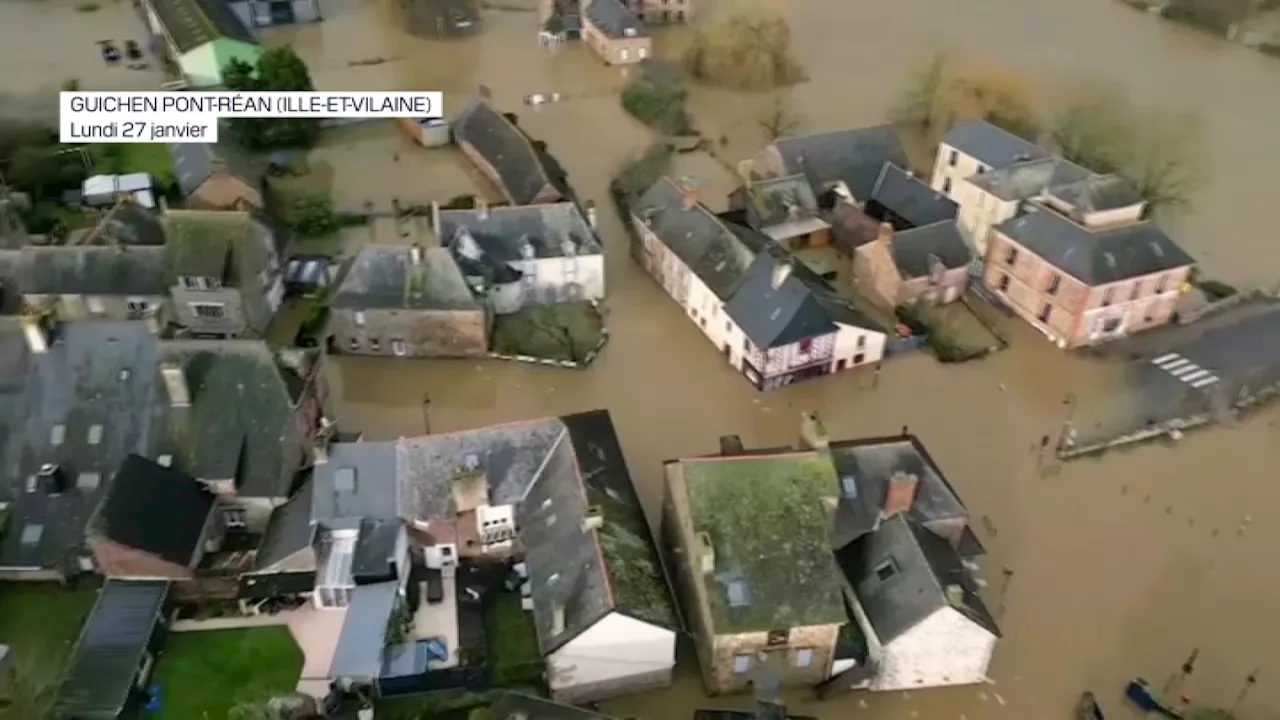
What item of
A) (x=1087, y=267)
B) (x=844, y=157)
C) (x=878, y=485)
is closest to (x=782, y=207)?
(x=844, y=157)

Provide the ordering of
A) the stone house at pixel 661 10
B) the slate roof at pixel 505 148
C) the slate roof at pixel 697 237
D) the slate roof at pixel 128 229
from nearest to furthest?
the slate roof at pixel 697 237, the slate roof at pixel 128 229, the slate roof at pixel 505 148, the stone house at pixel 661 10

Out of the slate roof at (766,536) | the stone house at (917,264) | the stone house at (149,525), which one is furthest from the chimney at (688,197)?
the stone house at (149,525)

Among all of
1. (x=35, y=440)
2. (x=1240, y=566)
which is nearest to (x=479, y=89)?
(x=35, y=440)

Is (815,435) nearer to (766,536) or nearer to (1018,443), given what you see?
(766,536)

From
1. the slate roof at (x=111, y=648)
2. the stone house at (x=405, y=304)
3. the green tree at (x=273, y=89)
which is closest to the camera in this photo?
the slate roof at (x=111, y=648)

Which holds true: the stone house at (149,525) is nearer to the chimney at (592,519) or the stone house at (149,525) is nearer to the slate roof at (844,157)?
the chimney at (592,519)

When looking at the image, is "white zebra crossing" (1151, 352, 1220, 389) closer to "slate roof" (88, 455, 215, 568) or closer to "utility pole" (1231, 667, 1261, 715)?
"utility pole" (1231, 667, 1261, 715)
